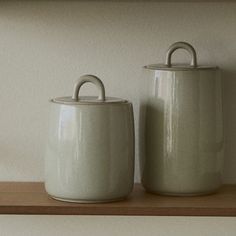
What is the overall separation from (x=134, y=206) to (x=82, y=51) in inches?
7.0

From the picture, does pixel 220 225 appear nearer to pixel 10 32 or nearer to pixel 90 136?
pixel 90 136

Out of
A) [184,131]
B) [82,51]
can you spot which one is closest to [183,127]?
[184,131]

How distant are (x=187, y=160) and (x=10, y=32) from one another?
0.74 ft

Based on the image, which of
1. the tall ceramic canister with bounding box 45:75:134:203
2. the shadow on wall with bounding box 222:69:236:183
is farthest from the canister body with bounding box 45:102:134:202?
the shadow on wall with bounding box 222:69:236:183

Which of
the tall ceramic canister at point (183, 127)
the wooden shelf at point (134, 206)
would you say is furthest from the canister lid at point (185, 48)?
the wooden shelf at point (134, 206)

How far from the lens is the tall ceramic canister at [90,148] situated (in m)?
0.59

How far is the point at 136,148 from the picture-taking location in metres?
0.69

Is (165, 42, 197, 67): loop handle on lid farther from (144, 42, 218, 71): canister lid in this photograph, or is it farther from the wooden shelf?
the wooden shelf

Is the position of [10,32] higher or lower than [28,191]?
higher

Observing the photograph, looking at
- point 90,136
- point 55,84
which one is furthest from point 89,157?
point 55,84

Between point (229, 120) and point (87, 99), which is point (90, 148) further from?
point (229, 120)

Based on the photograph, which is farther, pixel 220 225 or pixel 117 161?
pixel 220 225

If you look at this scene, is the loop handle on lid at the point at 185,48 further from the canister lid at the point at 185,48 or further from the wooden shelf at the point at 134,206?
the wooden shelf at the point at 134,206

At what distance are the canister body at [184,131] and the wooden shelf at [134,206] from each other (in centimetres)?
2
